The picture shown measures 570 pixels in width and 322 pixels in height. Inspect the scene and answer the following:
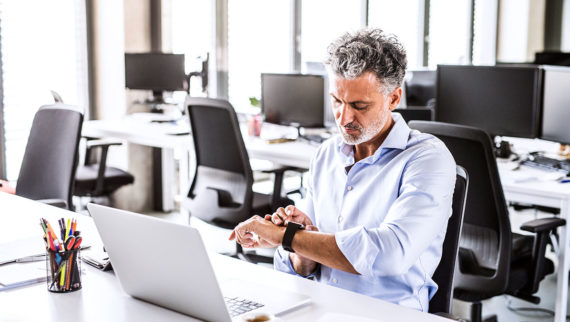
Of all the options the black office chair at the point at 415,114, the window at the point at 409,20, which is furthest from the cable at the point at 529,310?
the window at the point at 409,20

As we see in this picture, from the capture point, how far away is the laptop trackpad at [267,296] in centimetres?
151

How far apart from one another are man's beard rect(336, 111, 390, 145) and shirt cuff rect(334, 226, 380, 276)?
274 millimetres

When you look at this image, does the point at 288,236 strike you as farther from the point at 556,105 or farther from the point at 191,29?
the point at 191,29

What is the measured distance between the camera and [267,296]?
1.58 metres

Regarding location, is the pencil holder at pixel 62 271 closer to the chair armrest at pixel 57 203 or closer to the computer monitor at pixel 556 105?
the chair armrest at pixel 57 203

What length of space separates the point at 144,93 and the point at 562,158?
129 inches

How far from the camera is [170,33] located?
5629mm

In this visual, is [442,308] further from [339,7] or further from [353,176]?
[339,7]

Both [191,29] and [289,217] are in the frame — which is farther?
[191,29]

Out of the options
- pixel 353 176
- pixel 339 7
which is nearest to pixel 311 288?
pixel 353 176

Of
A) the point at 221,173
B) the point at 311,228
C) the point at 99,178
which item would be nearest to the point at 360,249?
the point at 311,228

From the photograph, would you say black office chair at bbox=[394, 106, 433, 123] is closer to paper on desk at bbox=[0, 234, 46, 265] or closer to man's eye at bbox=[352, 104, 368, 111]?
man's eye at bbox=[352, 104, 368, 111]

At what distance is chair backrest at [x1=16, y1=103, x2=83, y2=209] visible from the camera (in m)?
3.03

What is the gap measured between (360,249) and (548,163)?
2207 mm
